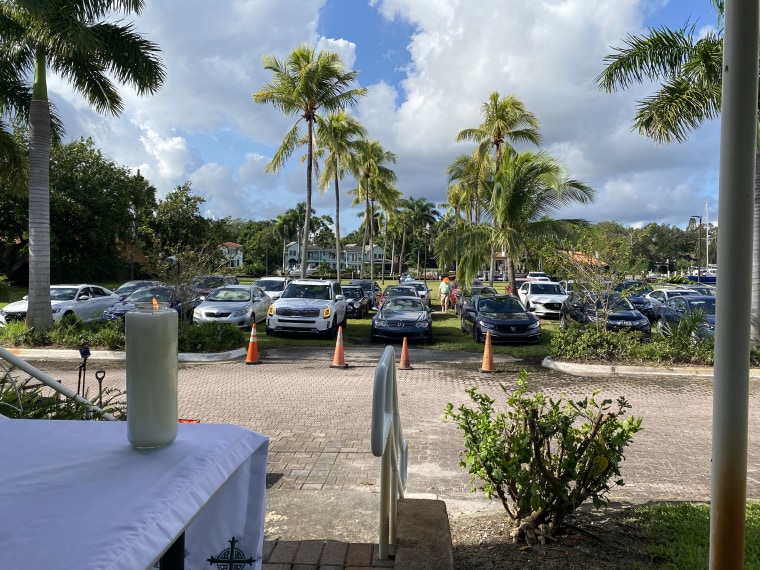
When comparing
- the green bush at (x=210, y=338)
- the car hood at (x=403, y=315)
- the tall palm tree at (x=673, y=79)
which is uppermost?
the tall palm tree at (x=673, y=79)

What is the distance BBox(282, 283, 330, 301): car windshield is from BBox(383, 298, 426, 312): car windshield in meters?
1.97

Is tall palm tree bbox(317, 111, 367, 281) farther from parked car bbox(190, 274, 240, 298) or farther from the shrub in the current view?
the shrub

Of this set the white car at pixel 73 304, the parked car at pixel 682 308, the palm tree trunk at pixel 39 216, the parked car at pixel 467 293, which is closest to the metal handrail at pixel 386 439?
the palm tree trunk at pixel 39 216

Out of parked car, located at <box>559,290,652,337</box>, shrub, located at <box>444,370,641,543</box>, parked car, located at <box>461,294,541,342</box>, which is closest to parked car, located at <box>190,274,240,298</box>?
parked car, located at <box>461,294,541,342</box>

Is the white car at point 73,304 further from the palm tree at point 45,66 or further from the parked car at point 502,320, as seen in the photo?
the parked car at point 502,320

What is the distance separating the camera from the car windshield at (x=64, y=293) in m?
18.8

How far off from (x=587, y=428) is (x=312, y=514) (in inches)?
83.0

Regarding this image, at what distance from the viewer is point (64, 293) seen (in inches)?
751

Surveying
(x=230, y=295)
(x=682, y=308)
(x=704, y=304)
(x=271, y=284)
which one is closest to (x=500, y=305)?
(x=682, y=308)

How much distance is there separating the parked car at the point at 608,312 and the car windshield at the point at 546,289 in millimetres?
3204

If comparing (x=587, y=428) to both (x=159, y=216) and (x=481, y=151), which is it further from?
(x=159, y=216)

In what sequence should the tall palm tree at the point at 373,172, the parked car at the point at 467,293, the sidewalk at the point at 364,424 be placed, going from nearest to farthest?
the sidewalk at the point at 364,424 → the parked car at the point at 467,293 → the tall palm tree at the point at 373,172

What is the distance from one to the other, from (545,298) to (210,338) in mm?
14992

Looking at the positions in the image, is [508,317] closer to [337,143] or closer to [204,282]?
[204,282]
